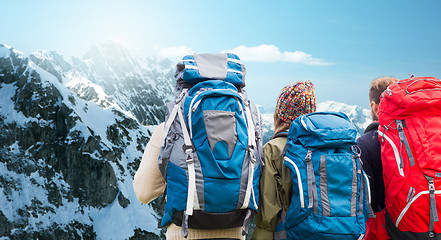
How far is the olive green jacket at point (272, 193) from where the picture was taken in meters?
3.83

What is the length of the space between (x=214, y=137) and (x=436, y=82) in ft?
10.5

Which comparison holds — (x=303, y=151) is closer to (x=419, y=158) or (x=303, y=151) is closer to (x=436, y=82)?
(x=419, y=158)

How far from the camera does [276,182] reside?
13.0 feet

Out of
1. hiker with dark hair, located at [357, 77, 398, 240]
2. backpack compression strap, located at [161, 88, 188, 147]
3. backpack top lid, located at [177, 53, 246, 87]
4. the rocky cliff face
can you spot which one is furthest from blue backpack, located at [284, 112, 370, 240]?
the rocky cliff face

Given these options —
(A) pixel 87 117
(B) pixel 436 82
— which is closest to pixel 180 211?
(B) pixel 436 82

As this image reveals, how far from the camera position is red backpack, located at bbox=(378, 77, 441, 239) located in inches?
154

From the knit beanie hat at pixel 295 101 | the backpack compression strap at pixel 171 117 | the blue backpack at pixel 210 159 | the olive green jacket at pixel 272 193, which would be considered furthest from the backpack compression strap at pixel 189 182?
the knit beanie hat at pixel 295 101

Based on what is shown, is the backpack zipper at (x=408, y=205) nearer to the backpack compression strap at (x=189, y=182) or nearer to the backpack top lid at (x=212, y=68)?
the backpack top lid at (x=212, y=68)

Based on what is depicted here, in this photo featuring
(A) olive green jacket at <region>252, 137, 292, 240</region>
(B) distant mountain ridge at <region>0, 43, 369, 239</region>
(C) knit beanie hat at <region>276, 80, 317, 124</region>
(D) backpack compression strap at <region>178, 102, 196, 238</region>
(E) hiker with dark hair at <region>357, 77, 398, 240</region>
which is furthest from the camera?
(B) distant mountain ridge at <region>0, 43, 369, 239</region>

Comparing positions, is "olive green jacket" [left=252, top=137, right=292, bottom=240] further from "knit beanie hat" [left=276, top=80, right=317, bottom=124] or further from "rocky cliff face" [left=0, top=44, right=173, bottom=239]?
"rocky cliff face" [left=0, top=44, right=173, bottom=239]

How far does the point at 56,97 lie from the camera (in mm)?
64750

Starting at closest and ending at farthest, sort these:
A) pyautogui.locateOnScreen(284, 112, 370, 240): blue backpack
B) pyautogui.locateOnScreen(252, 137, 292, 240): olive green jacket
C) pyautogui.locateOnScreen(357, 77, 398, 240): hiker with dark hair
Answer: pyautogui.locateOnScreen(284, 112, 370, 240): blue backpack → pyautogui.locateOnScreen(252, 137, 292, 240): olive green jacket → pyautogui.locateOnScreen(357, 77, 398, 240): hiker with dark hair

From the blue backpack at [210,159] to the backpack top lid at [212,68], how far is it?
0.13 m

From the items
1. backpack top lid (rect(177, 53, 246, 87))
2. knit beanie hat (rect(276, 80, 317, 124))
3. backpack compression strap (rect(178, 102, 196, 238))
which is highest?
backpack top lid (rect(177, 53, 246, 87))
